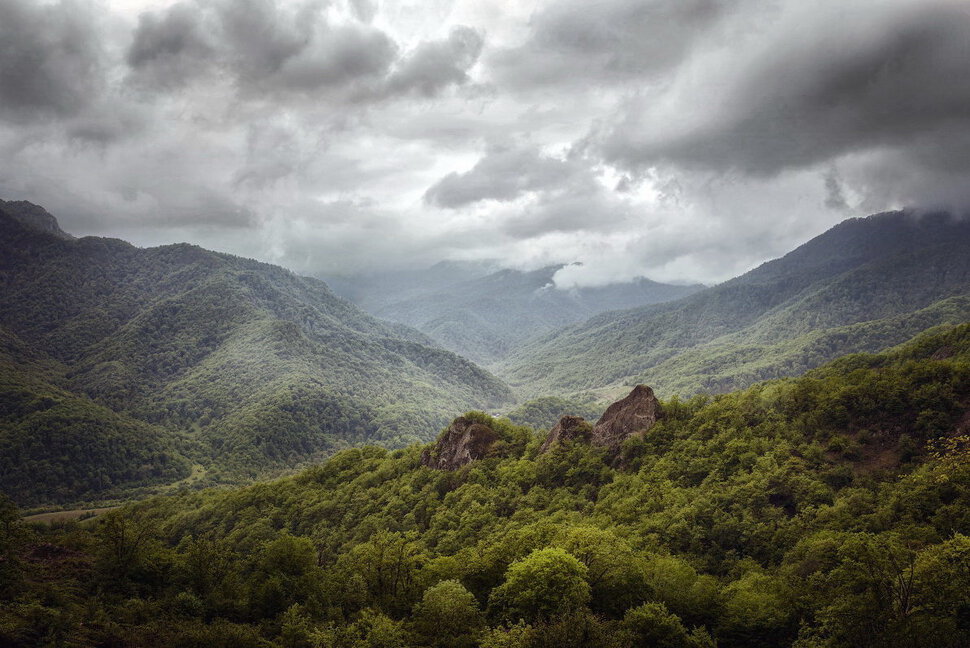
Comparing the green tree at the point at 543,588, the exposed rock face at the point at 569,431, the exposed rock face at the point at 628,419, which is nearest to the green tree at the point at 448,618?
the green tree at the point at 543,588

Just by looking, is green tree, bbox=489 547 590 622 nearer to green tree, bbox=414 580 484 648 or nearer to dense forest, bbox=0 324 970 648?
dense forest, bbox=0 324 970 648

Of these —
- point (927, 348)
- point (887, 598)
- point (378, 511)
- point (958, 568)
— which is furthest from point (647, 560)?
point (927, 348)

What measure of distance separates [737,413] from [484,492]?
55673 mm

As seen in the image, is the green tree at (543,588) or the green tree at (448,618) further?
Result: the green tree at (543,588)

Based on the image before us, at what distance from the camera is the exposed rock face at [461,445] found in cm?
12988

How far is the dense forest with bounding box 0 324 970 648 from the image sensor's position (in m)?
45.2

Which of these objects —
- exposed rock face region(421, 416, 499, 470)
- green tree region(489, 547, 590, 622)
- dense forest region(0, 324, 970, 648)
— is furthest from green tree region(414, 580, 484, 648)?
exposed rock face region(421, 416, 499, 470)

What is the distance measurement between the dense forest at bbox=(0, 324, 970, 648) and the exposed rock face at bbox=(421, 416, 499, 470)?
33.1 feet

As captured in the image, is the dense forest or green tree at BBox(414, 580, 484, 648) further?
green tree at BBox(414, 580, 484, 648)

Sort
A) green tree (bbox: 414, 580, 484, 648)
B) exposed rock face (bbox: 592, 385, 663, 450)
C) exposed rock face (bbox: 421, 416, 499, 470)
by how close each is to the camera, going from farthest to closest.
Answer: exposed rock face (bbox: 421, 416, 499, 470), exposed rock face (bbox: 592, 385, 663, 450), green tree (bbox: 414, 580, 484, 648)

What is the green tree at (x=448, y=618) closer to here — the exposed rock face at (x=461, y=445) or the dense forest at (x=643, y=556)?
the dense forest at (x=643, y=556)

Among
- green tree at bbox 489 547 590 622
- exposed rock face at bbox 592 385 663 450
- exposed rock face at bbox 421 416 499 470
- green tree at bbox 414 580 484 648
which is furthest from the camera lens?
exposed rock face at bbox 421 416 499 470

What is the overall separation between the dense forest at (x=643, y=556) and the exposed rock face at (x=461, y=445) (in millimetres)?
10083

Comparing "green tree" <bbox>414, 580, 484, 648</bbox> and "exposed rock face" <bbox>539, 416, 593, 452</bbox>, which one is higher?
"exposed rock face" <bbox>539, 416, 593, 452</bbox>
